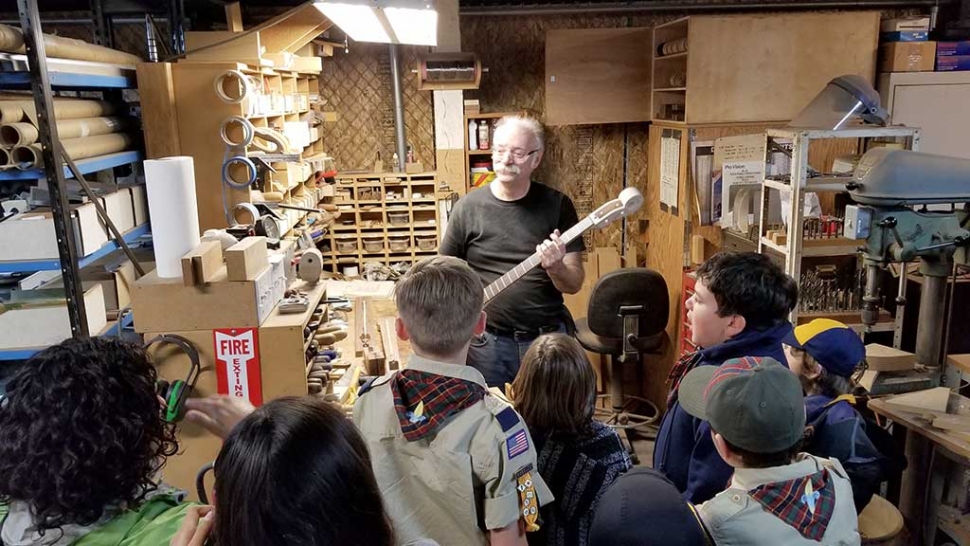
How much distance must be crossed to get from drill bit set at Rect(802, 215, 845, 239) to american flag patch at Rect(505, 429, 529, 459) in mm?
2514

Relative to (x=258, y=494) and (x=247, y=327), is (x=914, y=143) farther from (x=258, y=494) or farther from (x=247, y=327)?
(x=258, y=494)

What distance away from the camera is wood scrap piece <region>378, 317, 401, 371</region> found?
9.55 feet

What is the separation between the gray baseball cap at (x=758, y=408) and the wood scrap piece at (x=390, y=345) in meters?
1.58

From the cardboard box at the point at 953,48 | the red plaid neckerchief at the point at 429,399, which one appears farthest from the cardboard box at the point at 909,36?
the red plaid neckerchief at the point at 429,399

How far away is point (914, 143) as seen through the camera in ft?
9.81

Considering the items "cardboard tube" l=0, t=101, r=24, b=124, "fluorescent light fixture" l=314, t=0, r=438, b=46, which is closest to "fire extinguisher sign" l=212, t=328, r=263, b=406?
"cardboard tube" l=0, t=101, r=24, b=124

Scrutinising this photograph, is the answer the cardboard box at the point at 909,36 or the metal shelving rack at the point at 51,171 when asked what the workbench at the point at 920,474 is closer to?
the metal shelving rack at the point at 51,171

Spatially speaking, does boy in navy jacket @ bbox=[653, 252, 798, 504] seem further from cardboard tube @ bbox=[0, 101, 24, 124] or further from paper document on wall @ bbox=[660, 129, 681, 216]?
paper document on wall @ bbox=[660, 129, 681, 216]

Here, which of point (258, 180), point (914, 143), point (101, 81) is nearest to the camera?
point (101, 81)

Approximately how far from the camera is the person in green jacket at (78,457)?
3.88 ft

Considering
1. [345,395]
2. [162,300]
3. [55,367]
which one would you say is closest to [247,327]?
[162,300]

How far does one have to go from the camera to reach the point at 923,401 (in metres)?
2.52

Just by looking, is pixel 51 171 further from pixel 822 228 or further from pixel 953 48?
pixel 953 48

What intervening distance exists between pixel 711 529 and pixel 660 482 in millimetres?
224
